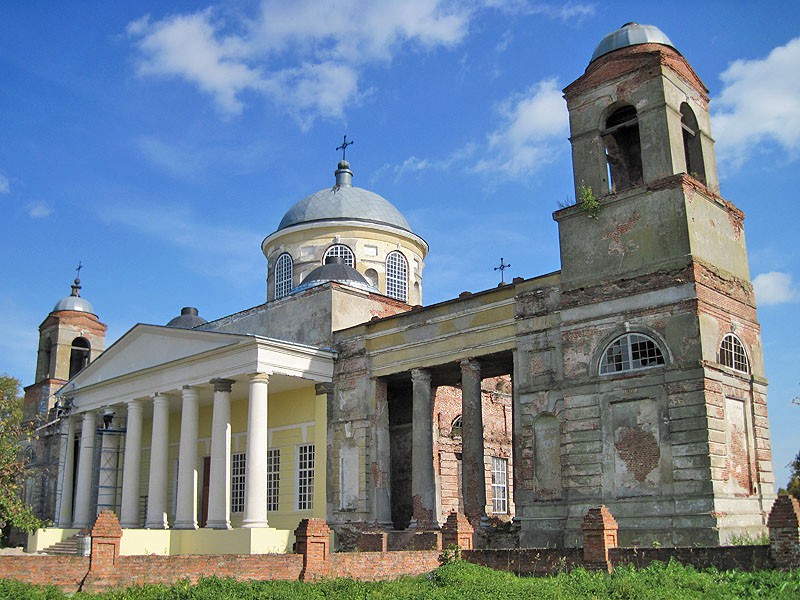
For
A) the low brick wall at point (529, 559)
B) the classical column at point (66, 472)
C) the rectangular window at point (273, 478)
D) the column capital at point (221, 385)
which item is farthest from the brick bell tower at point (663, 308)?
the classical column at point (66, 472)

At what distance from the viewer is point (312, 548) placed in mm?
16281

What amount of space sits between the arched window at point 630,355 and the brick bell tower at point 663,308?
28mm

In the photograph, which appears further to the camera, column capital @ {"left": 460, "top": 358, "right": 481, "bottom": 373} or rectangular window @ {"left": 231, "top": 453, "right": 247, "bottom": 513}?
rectangular window @ {"left": 231, "top": 453, "right": 247, "bottom": 513}

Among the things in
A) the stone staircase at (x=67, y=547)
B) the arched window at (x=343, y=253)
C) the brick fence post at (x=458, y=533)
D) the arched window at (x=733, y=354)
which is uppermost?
the arched window at (x=343, y=253)

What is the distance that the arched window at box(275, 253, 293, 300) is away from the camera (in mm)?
32850

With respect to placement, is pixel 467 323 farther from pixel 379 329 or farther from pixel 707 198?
pixel 707 198

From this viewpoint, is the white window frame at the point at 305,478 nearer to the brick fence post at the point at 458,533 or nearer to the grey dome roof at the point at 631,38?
the brick fence post at the point at 458,533

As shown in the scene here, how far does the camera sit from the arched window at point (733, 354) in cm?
1806

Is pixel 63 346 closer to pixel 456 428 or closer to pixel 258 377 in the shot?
pixel 258 377

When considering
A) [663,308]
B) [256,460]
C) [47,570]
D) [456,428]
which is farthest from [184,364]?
[663,308]

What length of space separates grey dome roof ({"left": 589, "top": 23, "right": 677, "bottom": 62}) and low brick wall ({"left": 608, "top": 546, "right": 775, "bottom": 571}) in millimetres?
11808

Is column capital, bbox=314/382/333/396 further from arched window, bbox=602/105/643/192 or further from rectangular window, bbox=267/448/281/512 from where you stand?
arched window, bbox=602/105/643/192

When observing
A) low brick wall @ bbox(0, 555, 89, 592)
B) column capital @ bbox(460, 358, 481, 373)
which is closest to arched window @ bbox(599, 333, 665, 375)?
column capital @ bbox(460, 358, 481, 373)

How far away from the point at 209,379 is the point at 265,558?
32.6ft
